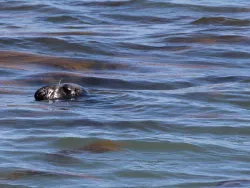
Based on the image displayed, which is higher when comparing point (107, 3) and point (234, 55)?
point (107, 3)

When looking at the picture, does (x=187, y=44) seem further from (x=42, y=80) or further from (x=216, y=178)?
(x=216, y=178)

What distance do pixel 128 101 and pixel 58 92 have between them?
0.71 metres

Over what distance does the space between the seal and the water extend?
0.13 meters

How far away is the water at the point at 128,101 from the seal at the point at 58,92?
0.13m

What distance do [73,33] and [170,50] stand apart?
2.08m

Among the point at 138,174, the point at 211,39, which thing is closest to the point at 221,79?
the point at 211,39

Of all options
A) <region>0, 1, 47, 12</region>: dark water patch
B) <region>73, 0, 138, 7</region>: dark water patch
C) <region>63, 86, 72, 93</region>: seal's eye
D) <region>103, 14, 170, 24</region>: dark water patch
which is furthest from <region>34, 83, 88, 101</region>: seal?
<region>73, 0, 138, 7</region>: dark water patch

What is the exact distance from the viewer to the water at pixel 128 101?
636 centimetres

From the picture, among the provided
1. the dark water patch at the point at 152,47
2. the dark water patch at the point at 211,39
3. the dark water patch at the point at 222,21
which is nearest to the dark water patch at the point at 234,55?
the dark water patch at the point at 152,47

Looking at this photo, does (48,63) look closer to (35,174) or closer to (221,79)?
(221,79)

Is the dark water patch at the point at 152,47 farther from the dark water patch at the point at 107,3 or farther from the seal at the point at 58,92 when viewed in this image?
the dark water patch at the point at 107,3

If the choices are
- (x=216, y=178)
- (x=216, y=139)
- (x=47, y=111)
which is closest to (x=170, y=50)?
(x=47, y=111)

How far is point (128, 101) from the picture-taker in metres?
9.03

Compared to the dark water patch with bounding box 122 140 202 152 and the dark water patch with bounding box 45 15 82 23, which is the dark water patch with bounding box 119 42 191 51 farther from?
the dark water patch with bounding box 122 140 202 152
